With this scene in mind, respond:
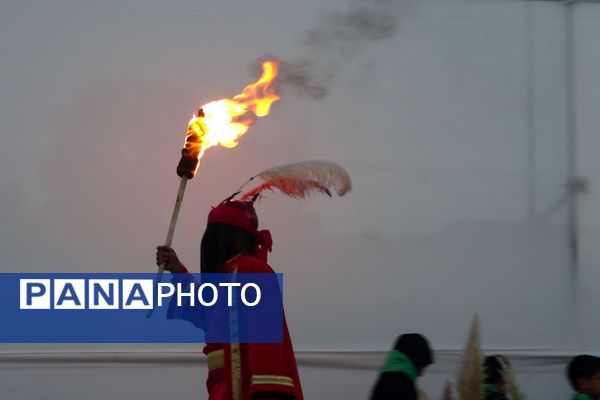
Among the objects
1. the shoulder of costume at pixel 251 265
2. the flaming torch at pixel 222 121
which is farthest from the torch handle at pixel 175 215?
the shoulder of costume at pixel 251 265

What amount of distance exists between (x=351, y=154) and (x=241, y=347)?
1.13 metres

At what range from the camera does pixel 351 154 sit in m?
3.83

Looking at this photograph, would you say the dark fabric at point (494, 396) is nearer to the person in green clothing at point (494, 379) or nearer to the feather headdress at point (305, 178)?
the person in green clothing at point (494, 379)

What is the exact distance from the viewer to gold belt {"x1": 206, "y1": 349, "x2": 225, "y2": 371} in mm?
3010

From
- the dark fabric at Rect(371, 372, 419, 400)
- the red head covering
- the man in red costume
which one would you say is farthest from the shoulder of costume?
the dark fabric at Rect(371, 372, 419, 400)

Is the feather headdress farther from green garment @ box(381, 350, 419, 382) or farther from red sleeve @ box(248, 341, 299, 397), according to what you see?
green garment @ box(381, 350, 419, 382)

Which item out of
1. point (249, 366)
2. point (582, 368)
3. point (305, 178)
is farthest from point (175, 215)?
point (582, 368)

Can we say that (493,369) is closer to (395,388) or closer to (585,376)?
(585,376)

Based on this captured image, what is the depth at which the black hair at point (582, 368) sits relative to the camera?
11.8 feet

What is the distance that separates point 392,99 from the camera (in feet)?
12.7

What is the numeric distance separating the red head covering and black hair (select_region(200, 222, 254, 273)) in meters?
0.01

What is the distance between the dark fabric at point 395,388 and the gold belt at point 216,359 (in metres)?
0.62

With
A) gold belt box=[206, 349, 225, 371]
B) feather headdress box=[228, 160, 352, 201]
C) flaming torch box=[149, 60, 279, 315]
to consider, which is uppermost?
flaming torch box=[149, 60, 279, 315]

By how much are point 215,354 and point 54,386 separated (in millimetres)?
853
